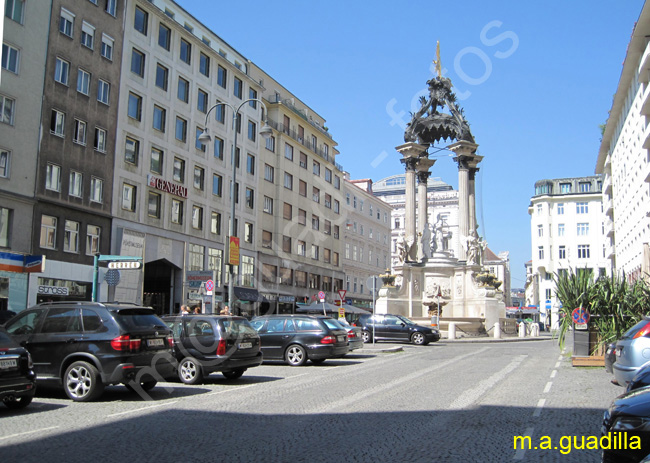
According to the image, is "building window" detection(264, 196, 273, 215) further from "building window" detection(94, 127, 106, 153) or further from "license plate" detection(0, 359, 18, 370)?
"license plate" detection(0, 359, 18, 370)

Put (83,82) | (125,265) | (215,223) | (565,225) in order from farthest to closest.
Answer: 1. (565,225)
2. (215,223)
3. (83,82)
4. (125,265)

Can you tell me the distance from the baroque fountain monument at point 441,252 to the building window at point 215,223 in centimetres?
1209

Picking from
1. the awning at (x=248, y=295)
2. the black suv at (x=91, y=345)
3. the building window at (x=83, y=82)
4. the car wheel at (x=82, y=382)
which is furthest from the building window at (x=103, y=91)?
the car wheel at (x=82, y=382)

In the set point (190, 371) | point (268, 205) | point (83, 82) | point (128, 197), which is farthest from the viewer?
point (268, 205)

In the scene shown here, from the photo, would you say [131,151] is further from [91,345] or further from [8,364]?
[8,364]

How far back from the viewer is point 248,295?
48.4 meters

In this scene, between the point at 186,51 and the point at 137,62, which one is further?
the point at 186,51

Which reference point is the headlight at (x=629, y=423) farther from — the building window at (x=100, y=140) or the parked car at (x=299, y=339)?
the building window at (x=100, y=140)

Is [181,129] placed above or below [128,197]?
above

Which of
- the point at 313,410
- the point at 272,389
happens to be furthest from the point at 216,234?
the point at 313,410

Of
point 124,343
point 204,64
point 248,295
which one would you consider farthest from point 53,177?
point 124,343

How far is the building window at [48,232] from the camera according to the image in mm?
30641

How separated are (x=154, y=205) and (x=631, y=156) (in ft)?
112

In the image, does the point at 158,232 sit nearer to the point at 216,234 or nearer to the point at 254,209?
the point at 216,234
